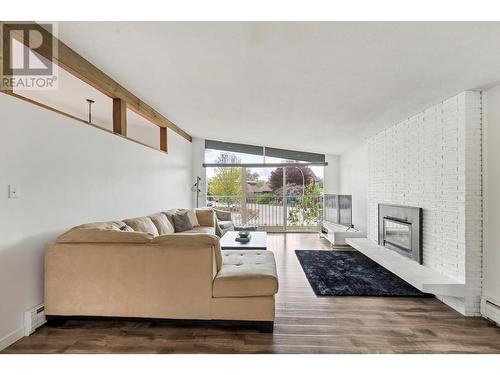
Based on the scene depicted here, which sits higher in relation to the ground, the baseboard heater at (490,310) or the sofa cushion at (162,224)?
the sofa cushion at (162,224)

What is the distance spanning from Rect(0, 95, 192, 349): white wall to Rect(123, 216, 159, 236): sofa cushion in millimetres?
253

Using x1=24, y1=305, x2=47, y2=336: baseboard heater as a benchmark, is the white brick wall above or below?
above

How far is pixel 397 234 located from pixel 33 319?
13.9 feet

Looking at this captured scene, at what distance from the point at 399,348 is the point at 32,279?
2924 millimetres

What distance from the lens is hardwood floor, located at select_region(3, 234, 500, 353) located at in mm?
2064

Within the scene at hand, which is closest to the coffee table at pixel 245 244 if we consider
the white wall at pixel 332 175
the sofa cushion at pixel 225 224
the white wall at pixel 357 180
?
the sofa cushion at pixel 225 224

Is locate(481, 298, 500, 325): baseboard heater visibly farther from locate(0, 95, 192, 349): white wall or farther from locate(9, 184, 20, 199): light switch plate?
A: locate(9, 184, 20, 199): light switch plate

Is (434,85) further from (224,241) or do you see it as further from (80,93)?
(80,93)

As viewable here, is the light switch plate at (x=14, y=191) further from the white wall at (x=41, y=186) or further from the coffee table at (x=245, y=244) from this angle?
the coffee table at (x=245, y=244)

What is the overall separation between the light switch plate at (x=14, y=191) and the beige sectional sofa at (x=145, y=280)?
1.54 ft

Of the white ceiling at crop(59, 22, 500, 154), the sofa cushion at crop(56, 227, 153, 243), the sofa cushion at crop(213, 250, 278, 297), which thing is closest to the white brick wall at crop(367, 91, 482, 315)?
the white ceiling at crop(59, 22, 500, 154)

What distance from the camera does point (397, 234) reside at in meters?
4.05

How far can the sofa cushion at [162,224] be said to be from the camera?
423 cm
